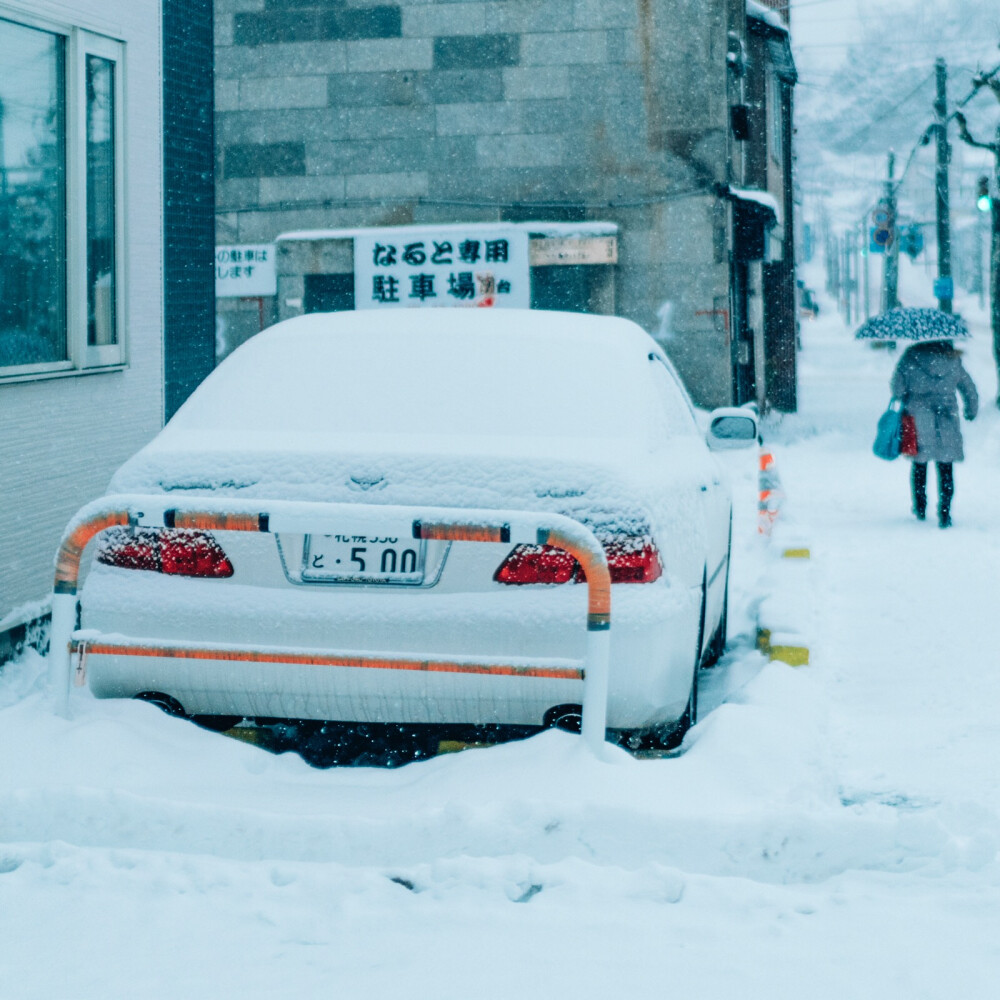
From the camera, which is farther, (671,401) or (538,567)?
(671,401)

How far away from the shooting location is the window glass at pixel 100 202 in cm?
766

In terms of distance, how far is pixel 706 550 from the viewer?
5180 millimetres

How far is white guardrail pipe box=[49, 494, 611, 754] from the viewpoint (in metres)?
4.00

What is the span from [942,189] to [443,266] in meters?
19.3

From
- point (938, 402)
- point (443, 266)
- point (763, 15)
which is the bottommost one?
point (938, 402)

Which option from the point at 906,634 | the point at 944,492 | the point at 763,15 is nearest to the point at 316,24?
the point at 763,15

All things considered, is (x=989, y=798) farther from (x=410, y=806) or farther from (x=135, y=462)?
(x=135, y=462)

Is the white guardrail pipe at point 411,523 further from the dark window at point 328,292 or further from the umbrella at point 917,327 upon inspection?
the dark window at point 328,292

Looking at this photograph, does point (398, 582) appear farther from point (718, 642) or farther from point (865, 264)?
point (865, 264)

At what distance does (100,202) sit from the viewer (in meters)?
7.79

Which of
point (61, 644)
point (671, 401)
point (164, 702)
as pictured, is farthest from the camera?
point (671, 401)

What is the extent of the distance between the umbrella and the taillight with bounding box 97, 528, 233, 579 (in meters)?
8.24

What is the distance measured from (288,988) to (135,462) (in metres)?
1.86

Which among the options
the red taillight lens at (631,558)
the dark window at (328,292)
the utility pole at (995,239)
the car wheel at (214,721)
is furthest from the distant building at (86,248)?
the utility pole at (995,239)
